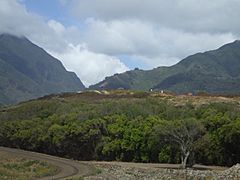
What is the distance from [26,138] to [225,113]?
4277 cm

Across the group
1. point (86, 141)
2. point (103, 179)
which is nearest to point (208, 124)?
point (86, 141)

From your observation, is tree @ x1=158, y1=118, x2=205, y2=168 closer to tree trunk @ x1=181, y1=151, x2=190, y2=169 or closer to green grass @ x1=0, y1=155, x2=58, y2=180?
tree trunk @ x1=181, y1=151, x2=190, y2=169

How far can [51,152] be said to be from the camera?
9381 centimetres

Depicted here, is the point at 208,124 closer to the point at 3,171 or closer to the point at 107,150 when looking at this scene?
the point at 107,150

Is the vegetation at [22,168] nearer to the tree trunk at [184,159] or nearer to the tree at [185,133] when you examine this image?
the tree trunk at [184,159]

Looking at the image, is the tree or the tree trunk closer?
the tree trunk

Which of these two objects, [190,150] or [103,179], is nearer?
[103,179]

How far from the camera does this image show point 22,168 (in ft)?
202

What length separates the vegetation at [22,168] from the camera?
5206cm

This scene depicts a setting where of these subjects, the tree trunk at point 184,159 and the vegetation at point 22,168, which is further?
the tree trunk at point 184,159

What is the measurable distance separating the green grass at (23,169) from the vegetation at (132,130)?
2040cm

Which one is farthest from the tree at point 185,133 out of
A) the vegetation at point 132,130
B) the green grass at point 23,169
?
the green grass at point 23,169

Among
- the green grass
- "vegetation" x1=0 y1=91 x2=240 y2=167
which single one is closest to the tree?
"vegetation" x1=0 y1=91 x2=240 y2=167

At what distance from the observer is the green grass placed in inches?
2046
